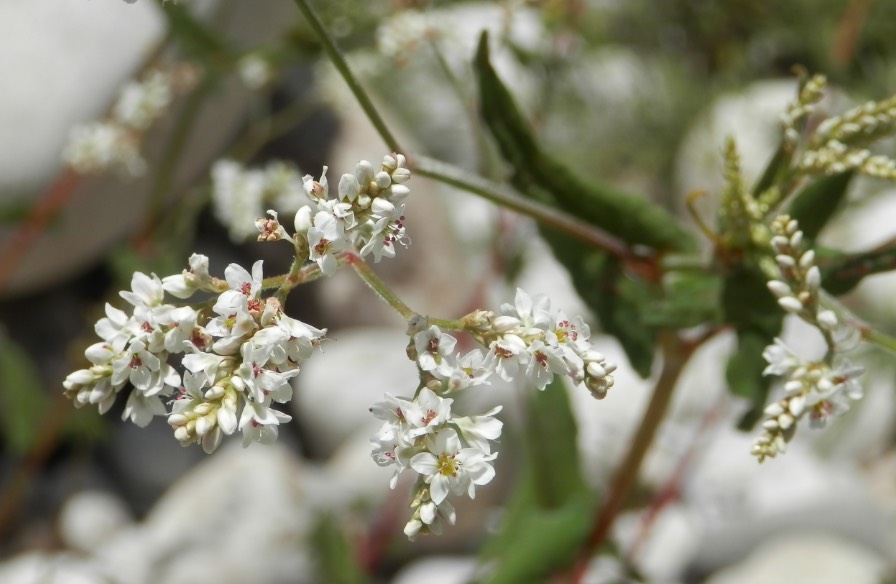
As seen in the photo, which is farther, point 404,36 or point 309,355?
point 404,36

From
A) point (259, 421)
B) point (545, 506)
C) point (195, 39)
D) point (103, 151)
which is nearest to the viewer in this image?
point (259, 421)

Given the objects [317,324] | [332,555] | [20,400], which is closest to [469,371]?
[332,555]

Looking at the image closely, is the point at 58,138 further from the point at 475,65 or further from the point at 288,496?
the point at 475,65

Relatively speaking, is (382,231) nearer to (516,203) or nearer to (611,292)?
(516,203)

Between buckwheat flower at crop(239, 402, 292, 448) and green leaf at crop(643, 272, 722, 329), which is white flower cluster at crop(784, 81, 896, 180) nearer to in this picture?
green leaf at crop(643, 272, 722, 329)

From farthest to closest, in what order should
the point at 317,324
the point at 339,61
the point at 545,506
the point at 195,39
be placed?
the point at 317,324 < the point at 195,39 < the point at 545,506 < the point at 339,61

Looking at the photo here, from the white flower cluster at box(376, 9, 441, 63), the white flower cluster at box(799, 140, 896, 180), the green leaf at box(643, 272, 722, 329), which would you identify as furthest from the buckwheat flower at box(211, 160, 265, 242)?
the white flower cluster at box(799, 140, 896, 180)
